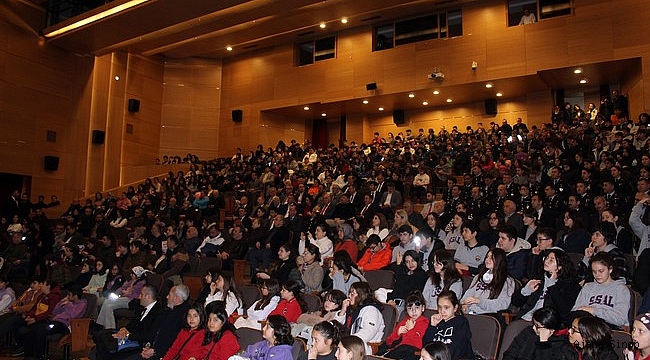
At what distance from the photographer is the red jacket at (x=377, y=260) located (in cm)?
620

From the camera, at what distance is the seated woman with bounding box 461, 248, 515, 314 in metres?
4.32

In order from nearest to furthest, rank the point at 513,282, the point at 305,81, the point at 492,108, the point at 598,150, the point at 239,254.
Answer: the point at 513,282 < the point at 239,254 < the point at 598,150 < the point at 492,108 < the point at 305,81

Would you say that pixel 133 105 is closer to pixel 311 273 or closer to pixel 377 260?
pixel 311 273

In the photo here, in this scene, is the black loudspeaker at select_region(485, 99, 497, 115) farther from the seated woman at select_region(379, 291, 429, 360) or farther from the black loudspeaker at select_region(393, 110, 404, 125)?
the seated woman at select_region(379, 291, 429, 360)

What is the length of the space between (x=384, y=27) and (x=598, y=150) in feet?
26.9

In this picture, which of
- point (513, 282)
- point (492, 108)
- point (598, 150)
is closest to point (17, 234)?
point (513, 282)

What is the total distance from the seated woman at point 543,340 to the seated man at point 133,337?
3040 millimetres

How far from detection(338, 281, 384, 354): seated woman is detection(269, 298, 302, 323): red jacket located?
1.84 ft

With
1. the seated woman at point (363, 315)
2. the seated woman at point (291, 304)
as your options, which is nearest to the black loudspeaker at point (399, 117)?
the seated woman at point (291, 304)

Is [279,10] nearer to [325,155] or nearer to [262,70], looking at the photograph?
[325,155]

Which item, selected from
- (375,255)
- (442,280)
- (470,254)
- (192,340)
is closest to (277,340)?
(192,340)

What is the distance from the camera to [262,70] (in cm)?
1777

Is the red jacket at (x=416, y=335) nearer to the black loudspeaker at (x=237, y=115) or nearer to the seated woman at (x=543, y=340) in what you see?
the seated woman at (x=543, y=340)

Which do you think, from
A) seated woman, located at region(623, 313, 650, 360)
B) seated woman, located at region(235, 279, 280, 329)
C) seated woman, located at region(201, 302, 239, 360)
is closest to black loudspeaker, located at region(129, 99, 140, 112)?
seated woman, located at region(235, 279, 280, 329)
